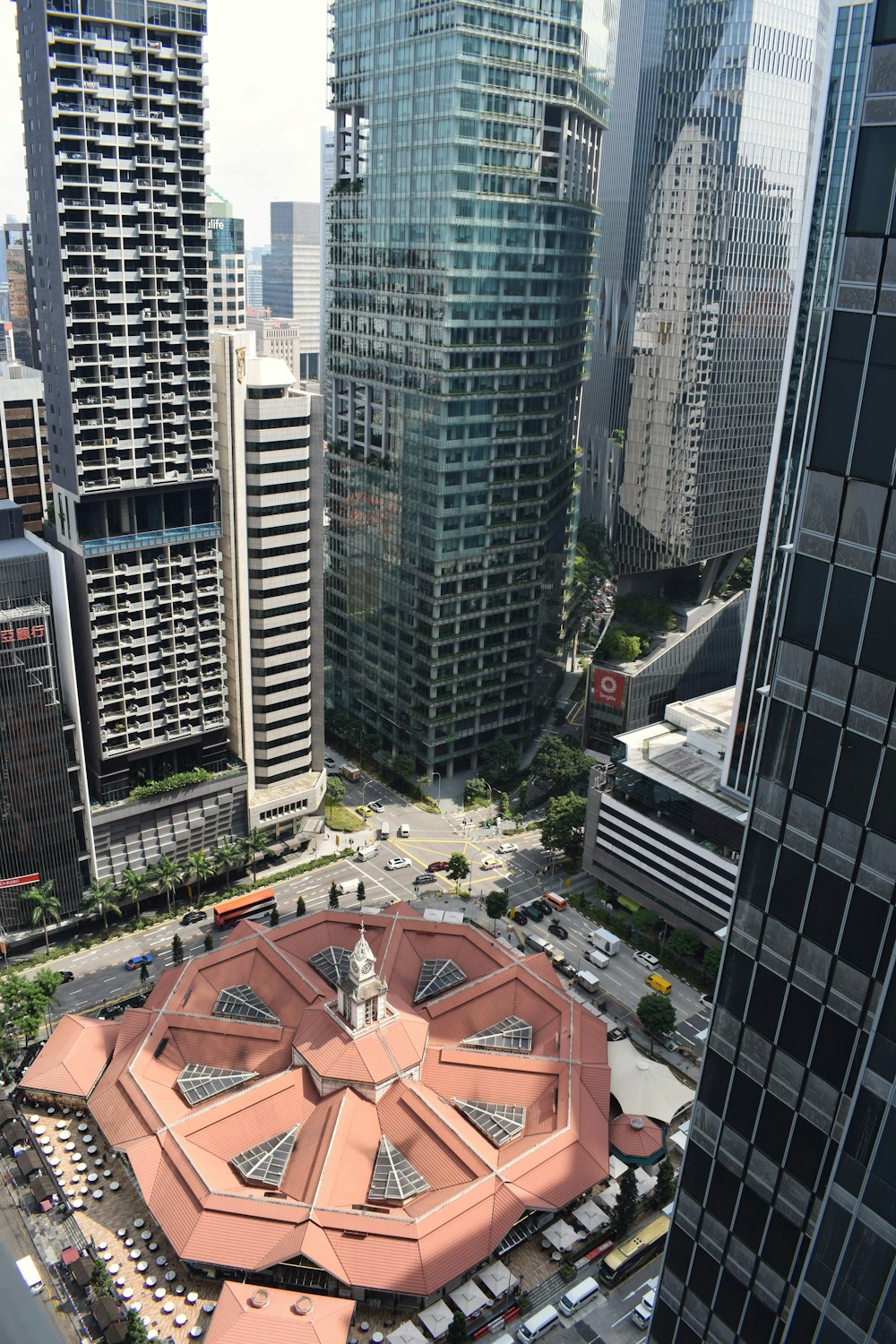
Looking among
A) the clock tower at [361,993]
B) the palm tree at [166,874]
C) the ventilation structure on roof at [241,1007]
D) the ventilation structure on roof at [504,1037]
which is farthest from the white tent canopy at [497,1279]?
the palm tree at [166,874]

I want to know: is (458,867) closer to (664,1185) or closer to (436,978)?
(436,978)

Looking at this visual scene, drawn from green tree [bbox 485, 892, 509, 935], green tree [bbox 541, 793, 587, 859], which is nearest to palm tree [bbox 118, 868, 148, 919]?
green tree [bbox 485, 892, 509, 935]

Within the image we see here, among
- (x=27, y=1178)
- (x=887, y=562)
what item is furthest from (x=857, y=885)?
(x=27, y=1178)

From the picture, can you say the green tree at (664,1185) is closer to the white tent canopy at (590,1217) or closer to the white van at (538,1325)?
the white tent canopy at (590,1217)

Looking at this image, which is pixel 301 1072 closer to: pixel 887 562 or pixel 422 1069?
pixel 422 1069

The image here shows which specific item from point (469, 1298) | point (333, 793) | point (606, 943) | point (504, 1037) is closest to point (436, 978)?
point (504, 1037)

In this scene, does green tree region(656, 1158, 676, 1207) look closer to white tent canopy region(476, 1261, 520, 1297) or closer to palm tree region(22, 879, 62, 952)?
white tent canopy region(476, 1261, 520, 1297)
